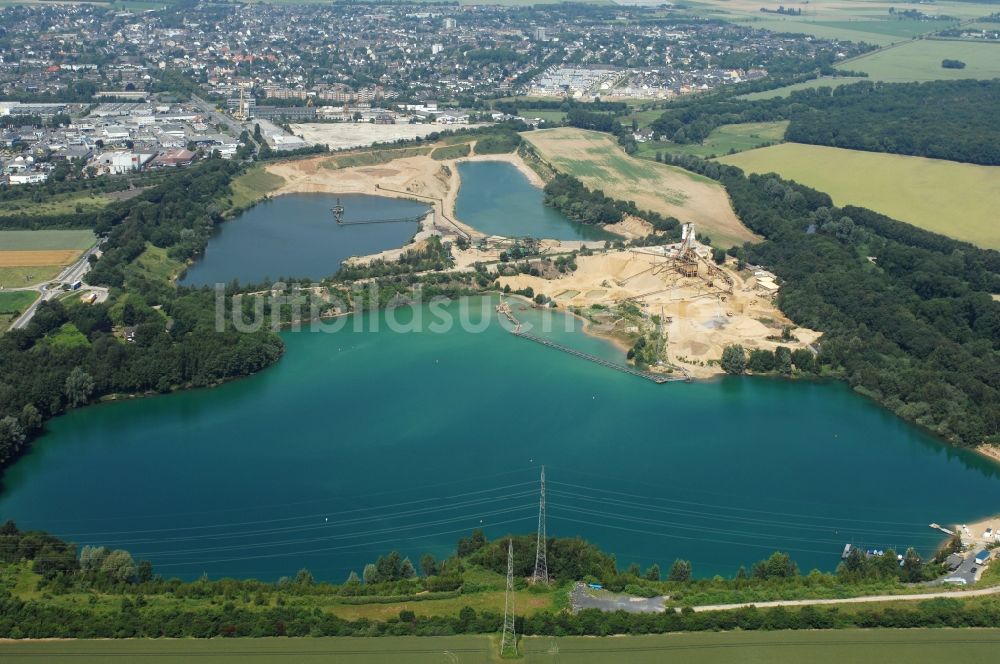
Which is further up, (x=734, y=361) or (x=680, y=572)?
(x=734, y=361)

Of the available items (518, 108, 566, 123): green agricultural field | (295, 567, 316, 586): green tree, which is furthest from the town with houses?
(295, 567, 316, 586): green tree

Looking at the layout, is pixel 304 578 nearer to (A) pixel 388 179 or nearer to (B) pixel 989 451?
(B) pixel 989 451

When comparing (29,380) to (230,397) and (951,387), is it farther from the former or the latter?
(951,387)

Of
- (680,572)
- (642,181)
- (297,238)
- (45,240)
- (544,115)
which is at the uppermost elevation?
(544,115)

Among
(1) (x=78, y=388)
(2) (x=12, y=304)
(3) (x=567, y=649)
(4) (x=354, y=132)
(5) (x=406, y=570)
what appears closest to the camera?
(3) (x=567, y=649)

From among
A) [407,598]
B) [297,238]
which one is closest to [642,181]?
[297,238]

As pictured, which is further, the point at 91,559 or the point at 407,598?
the point at 91,559

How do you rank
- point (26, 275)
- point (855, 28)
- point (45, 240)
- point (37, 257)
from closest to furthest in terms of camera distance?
point (26, 275)
point (37, 257)
point (45, 240)
point (855, 28)

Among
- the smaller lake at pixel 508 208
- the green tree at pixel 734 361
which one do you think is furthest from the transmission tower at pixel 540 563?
the smaller lake at pixel 508 208
